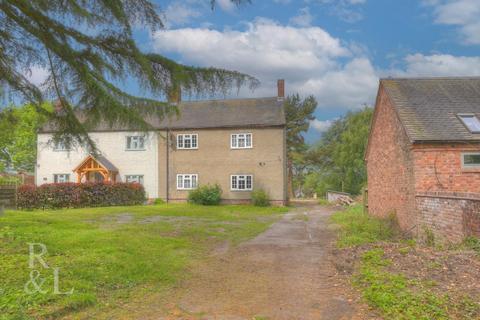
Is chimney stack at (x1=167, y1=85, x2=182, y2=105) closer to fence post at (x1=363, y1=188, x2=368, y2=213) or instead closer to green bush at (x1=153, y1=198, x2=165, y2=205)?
fence post at (x1=363, y1=188, x2=368, y2=213)

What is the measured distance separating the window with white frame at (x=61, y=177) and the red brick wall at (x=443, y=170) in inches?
1075

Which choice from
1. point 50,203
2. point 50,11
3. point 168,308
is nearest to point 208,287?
point 168,308

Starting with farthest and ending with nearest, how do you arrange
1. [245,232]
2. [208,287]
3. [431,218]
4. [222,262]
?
[245,232]
[431,218]
[222,262]
[208,287]

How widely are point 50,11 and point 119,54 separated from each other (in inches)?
51.2

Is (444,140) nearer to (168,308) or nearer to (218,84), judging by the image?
(218,84)

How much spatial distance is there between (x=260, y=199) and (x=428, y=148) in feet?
52.7

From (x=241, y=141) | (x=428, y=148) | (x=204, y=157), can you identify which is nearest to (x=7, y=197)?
(x=428, y=148)

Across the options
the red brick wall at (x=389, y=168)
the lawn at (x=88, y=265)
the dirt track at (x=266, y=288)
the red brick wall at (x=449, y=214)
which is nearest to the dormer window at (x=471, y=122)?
the red brick wall at (x=389, y=168)

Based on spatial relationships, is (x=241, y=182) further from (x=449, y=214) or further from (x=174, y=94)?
(x=174, y=94)

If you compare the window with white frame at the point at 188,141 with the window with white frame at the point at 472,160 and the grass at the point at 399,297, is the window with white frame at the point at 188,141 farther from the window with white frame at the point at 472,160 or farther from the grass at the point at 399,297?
the grass at the point at 399,297

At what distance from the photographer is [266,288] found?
22.2 feet

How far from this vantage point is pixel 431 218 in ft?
38.2

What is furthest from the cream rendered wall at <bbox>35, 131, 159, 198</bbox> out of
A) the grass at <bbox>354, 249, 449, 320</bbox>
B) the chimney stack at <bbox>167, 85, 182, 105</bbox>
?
the grass at <bbox>354, 249, 449, 320</bbox>

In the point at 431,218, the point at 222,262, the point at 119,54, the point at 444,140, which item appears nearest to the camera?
the point at 119,54
